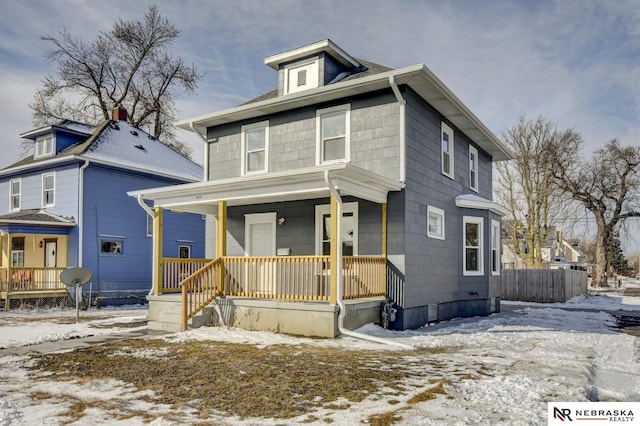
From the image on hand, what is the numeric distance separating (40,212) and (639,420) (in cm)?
2007

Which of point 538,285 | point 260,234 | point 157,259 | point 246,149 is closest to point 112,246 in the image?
point 157,259

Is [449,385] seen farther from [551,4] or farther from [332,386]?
[551,4]

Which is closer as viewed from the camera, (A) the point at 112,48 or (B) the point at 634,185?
(A) the point at 112,48

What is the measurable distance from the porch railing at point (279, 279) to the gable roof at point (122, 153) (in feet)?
32.4

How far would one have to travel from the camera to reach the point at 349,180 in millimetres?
9609

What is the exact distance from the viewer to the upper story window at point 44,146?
65.6 feet

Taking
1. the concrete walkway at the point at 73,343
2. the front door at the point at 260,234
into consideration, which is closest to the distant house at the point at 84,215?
the front door at the point at 260,234

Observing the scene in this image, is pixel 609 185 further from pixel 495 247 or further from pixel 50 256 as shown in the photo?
pixel 50 256

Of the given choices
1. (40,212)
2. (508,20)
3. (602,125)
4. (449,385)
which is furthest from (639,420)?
(602,125)

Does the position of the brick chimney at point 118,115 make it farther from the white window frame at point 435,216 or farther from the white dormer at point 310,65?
the white window frame at point 435,216

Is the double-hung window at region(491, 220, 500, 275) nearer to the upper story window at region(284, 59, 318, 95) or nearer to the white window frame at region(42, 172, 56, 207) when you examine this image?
the upper story window at region(284, 59, 318, 95)

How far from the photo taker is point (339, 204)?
9.44 m

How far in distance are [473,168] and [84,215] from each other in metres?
13.9

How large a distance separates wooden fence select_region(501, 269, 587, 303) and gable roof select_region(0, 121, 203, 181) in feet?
50.5
